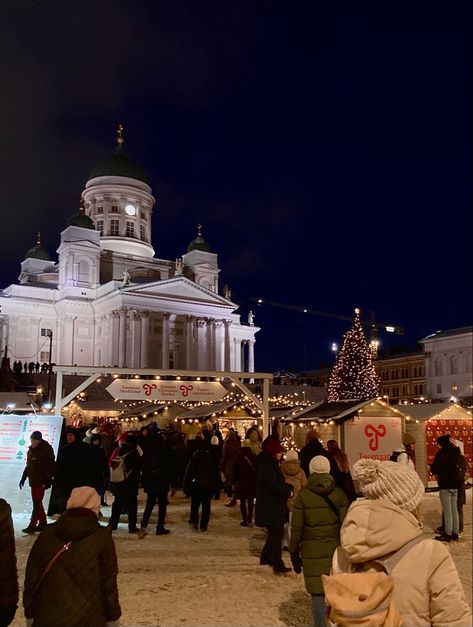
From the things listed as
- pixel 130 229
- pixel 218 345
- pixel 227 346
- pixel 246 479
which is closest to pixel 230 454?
pixel 246 479

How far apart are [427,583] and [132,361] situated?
56293 mm

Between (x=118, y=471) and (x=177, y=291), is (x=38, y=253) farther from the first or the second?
(x=118, y=471)

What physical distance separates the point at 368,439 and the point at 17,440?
372 inches

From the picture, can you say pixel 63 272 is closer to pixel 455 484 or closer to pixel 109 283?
pixel 109 283

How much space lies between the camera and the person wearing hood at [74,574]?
141 inches

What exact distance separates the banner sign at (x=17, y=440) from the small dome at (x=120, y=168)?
61.1 metres

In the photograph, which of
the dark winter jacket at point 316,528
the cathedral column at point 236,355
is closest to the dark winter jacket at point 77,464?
the dark winter jacket at point 316,528

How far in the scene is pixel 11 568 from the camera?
13.3ft

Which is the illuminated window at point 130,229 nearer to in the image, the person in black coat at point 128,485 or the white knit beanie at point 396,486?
the person in black coat at point 128,485

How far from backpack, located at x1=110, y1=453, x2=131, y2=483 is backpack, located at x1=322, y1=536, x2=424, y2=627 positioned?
870 centimetres

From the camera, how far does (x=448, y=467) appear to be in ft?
35.9

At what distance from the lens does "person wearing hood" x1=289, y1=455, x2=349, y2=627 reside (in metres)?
5.55

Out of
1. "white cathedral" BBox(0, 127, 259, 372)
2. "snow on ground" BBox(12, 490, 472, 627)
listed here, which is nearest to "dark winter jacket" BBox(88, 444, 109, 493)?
"snow on ground" BBox(12, 490, 472, 627)

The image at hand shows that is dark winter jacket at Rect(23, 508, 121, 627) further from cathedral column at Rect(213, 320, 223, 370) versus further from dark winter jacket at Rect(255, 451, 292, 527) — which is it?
cathedral column at Rect(213, 320, 223, 370)
